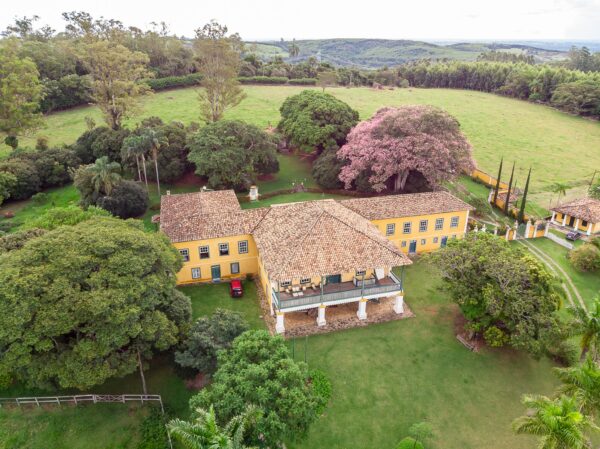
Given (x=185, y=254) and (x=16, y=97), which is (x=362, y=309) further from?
(x=16, y=97)

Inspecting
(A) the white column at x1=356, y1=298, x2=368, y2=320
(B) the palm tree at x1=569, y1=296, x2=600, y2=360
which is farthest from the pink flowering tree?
(B) the palm tree at x1=569, y1=296, x2=600, y2=360

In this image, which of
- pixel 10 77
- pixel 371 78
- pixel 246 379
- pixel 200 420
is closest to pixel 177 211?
pixel 246 379

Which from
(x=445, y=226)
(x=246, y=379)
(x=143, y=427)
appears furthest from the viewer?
(x=445, y=226)

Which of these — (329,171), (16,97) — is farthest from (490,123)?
(16,97)

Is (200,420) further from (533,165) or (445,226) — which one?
(533,165)

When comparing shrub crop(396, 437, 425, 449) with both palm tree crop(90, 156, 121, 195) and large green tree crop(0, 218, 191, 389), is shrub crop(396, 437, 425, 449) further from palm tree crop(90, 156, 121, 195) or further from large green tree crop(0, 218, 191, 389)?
palm tree crop(90, 156, 121, 195)

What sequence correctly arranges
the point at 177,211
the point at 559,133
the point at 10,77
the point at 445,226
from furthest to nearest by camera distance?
the point at 559,133 → the point at 10,77 → the point at 445,226 → the point at 177,211
